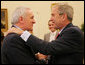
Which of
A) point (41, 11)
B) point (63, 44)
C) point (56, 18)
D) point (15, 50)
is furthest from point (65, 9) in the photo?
point (41, 11)

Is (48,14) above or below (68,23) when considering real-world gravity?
above

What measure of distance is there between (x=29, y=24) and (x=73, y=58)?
27.7 inches

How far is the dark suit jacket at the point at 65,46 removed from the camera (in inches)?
79.3

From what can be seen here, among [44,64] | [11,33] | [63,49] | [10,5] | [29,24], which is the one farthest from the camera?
[10,5]

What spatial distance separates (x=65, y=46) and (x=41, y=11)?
4.15m

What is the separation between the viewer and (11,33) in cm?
214

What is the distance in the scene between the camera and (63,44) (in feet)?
6.61

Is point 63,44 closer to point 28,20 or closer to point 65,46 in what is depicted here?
point 65,46

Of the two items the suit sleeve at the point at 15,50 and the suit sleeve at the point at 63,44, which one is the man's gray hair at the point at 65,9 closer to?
the suit sleeve at the point at 63,44

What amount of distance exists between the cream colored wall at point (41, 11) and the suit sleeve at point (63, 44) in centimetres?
397

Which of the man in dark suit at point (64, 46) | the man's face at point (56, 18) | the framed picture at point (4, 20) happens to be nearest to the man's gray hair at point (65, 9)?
the man's face at point (56, 18)

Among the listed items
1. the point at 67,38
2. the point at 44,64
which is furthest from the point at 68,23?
the point at 44,64

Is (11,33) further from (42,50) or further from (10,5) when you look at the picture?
(10,5)

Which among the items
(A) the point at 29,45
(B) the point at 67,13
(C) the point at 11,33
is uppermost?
(B) the point at 67,13
